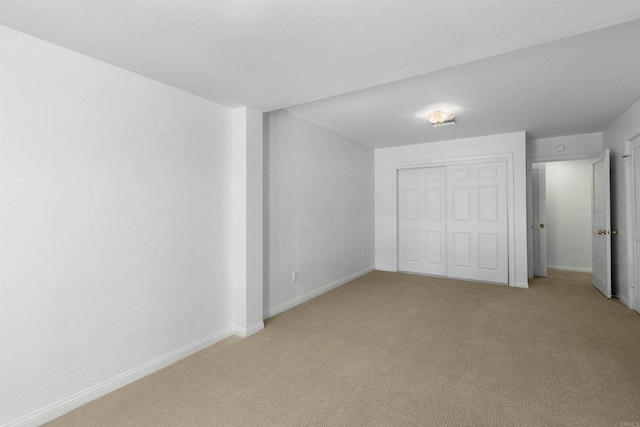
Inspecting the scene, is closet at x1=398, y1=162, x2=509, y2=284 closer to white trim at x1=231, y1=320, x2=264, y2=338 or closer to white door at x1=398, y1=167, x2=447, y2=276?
white door at x1=398, y1=167, x2=447, y2=276

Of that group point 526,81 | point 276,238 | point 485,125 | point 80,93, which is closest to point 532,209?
point 485,125

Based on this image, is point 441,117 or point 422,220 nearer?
point 441,117

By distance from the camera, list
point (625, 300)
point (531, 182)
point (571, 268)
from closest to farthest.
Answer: point (625, 300), point (531, 182), point (571, 268)

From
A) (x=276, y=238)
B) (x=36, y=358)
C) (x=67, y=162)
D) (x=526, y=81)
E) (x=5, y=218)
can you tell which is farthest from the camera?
(x=276, y=238)

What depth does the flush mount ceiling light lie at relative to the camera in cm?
367

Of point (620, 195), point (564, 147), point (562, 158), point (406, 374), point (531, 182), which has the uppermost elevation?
point (564, 147)

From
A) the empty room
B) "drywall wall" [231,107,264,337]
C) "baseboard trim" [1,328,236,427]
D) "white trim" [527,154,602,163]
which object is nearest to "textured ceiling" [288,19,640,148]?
the empty room

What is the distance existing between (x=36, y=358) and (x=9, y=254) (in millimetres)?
646

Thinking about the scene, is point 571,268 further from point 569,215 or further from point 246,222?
point 246,222

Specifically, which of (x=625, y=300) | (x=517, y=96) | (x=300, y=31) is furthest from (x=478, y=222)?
(x=300, y=31)

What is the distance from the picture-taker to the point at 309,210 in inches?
167

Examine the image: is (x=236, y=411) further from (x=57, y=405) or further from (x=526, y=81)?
(x=526, y=81)

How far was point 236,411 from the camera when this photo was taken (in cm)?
192

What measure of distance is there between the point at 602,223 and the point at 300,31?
4.88m
